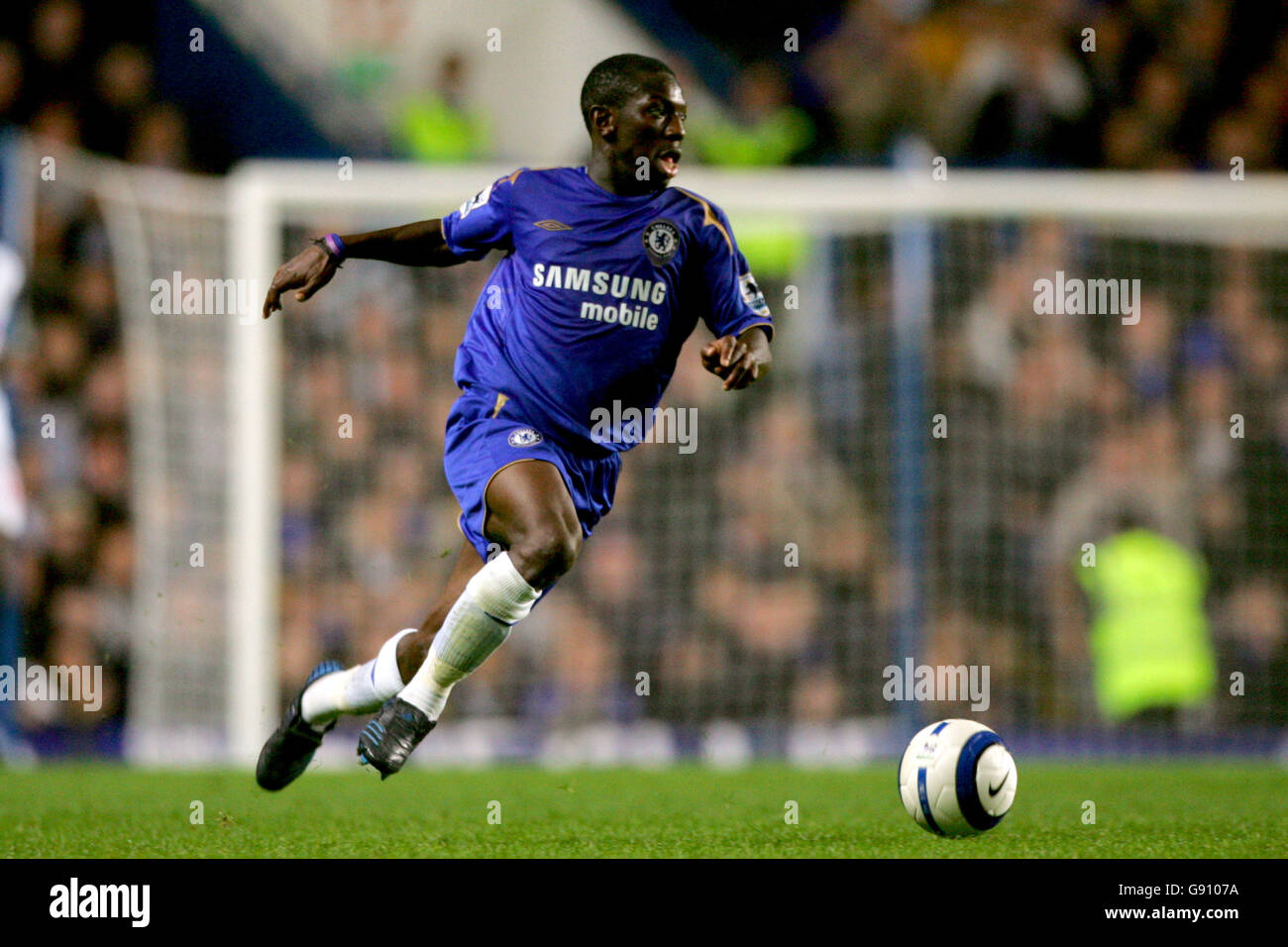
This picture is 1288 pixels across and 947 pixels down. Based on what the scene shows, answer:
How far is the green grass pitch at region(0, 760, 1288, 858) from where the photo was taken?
5340 millimetres

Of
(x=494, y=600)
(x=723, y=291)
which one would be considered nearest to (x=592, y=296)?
(x=723, y=291)

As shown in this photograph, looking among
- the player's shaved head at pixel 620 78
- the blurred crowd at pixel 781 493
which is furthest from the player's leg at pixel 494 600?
the blurred crowd at pixel 781 493

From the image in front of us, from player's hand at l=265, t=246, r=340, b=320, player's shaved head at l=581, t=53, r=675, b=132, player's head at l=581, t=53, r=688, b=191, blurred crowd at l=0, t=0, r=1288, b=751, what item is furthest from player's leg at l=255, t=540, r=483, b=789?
blurred crowd at l=0, t=0, r=1288, b=751

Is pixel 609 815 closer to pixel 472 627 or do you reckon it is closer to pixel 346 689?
pixel 346 689

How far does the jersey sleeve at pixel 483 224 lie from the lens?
5895 millimetres

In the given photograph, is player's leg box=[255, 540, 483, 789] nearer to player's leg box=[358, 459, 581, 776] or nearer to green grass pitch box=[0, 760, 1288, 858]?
green grass pitch box=[0, 760, 1288, 858]

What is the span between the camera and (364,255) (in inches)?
233

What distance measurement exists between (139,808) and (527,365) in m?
2.43

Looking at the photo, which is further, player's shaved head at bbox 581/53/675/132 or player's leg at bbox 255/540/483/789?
player's leg at bbox 255/540/483/789

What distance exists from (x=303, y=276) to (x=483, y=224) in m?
0.60

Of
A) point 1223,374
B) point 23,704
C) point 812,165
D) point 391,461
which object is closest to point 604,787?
point 391,461

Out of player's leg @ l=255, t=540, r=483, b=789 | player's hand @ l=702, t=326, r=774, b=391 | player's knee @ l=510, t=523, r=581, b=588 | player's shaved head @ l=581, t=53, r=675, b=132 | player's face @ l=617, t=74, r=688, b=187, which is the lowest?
player's leg @ l=255, t=540, r=483, b=789

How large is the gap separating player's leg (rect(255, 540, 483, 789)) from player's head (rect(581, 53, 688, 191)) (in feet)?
4.33

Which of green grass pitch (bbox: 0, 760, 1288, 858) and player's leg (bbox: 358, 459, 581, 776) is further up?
player's leg (bbox: 358, 459, 581, 776)
